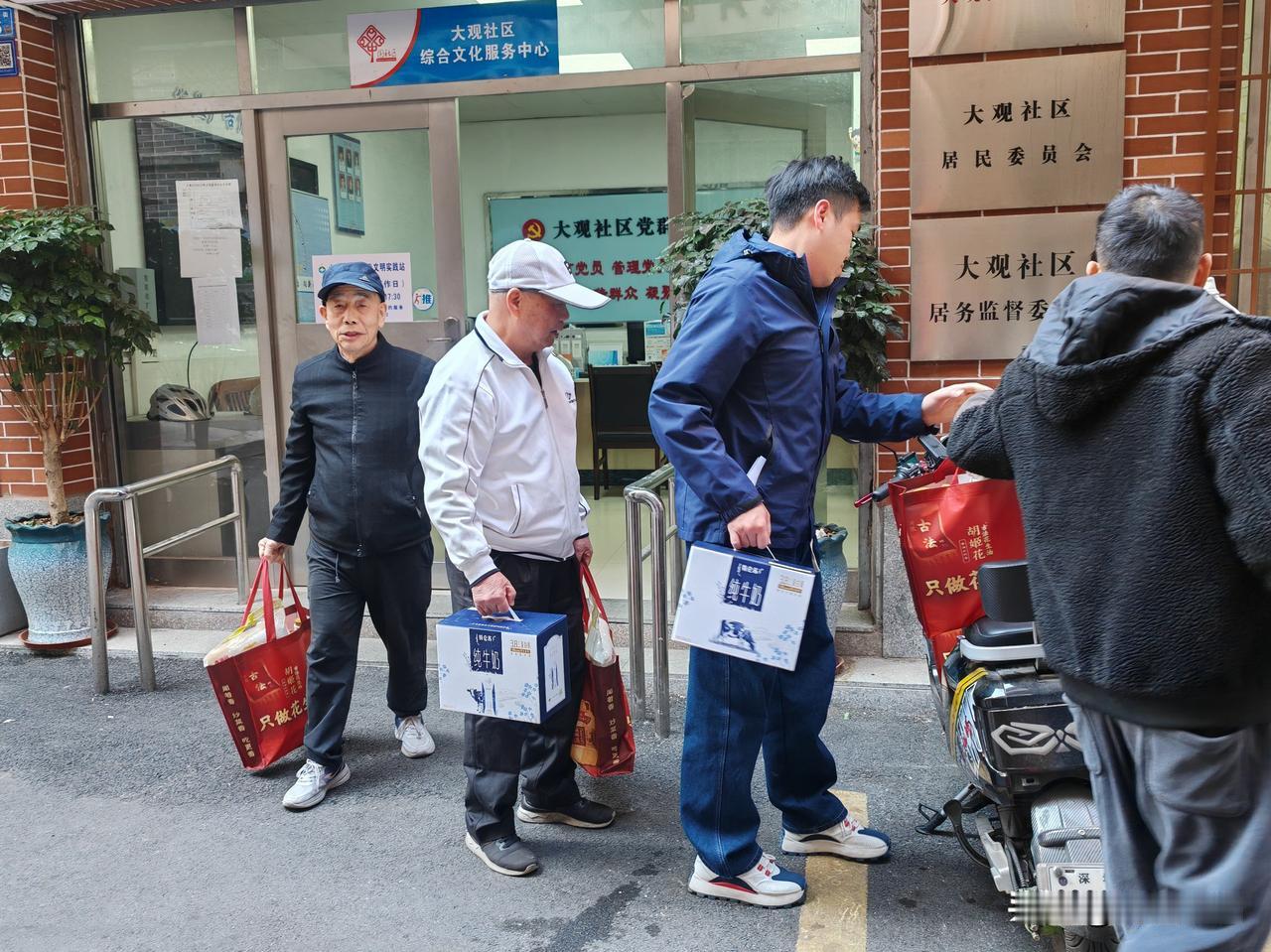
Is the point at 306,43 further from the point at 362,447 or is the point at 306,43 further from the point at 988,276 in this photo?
the point at 988,276

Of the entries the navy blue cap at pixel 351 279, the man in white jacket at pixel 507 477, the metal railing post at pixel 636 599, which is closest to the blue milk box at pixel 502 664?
the man in white jacket at pixel 507 477

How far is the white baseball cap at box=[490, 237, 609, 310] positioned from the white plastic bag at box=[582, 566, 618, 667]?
0.84 metres

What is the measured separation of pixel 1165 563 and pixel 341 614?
2.78 m

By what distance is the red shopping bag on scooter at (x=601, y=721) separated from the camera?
11.4 feet

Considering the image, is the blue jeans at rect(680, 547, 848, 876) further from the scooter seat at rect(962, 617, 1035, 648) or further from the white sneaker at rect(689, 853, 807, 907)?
the scooter seat at rect(962, 617, 1035, 648)

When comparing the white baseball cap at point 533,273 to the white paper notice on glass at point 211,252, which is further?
the white paper notice on glass at point 211,252

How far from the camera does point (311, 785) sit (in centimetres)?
374

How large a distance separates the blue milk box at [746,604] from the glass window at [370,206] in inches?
132

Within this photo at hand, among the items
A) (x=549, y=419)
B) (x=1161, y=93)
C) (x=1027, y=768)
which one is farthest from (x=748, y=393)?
(x=1161, y=93)

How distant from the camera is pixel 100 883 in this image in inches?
128

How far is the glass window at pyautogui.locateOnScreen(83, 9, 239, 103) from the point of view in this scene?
18.9 feet

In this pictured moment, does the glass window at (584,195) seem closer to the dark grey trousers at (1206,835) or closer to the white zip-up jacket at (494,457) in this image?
the white zip-up jacket at (494,457)

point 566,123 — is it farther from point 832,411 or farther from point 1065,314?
point 1065,314

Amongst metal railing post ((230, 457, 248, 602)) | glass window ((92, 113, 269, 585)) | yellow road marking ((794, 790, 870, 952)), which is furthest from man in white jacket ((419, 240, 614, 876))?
glass window ((92, 113, 269, 585))
